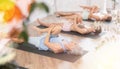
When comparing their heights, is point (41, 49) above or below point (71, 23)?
below

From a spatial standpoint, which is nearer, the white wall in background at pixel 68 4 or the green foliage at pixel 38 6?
the green foliage at pixel 38 6

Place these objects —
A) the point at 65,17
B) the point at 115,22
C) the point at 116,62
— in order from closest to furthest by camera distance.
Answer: the point at 116,62 → the point at 115,22 → the point at 65,17

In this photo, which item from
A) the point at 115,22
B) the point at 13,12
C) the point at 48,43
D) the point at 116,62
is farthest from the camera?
the point at 115,22

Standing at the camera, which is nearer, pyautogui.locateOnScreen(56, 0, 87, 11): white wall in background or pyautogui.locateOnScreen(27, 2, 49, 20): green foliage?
pyautogui.locateOnScreen(27, 2, 49, 20): green foliage

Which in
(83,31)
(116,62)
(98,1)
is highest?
(98,1)

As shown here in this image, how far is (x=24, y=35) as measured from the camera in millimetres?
209

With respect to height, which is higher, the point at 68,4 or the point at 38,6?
the point at 38,6

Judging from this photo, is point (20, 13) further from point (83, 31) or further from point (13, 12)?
point (83, 31)

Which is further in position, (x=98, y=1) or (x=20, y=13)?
(x=98, y=1)

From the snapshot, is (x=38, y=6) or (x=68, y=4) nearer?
(x=38, y=6)

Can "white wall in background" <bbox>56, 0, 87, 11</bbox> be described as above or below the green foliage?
below

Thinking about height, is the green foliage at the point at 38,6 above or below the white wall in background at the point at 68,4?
above

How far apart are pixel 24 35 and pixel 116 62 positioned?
1.34 metres

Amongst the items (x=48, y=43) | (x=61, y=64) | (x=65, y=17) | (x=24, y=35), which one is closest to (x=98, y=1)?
(x=65, y=17)
